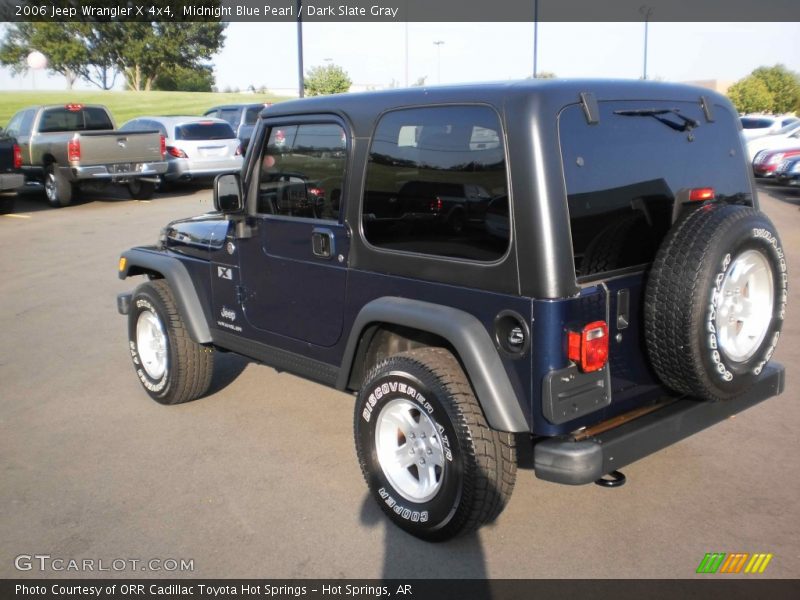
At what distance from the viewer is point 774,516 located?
369 centimetres

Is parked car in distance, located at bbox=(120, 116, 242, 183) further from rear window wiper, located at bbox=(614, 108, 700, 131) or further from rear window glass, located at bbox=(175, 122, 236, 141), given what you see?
rear window wiper, located at bbox=(614, 108, 700, 131)

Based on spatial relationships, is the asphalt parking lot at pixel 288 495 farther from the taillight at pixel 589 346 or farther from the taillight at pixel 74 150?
the taillight at pixel 74 150

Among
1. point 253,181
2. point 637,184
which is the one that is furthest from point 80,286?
point 637,184

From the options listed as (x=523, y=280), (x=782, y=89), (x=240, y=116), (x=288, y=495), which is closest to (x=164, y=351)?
(x=288, y=495)

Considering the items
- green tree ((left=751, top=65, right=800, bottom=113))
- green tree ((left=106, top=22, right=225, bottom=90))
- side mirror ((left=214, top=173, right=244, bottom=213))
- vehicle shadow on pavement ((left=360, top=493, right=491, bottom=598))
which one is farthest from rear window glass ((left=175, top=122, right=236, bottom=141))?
green tree ((left=751, top=65, right=800, bottom=113))

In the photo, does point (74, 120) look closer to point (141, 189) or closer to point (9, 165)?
point (141, 189)

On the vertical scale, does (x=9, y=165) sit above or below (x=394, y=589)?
above

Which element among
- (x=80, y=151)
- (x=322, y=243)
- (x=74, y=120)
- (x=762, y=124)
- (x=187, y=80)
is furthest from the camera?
(x=187, y=80)

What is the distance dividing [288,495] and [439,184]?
Answer: 1766 mm

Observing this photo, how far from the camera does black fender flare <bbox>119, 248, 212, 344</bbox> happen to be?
493 centimetres

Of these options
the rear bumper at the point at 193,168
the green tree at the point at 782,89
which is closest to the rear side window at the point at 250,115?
the rear bumper at the point at 193,168

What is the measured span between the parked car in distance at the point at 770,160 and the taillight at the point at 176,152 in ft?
41.4

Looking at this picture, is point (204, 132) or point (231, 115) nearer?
point (204, 132)

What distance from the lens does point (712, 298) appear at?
310 centimetres
